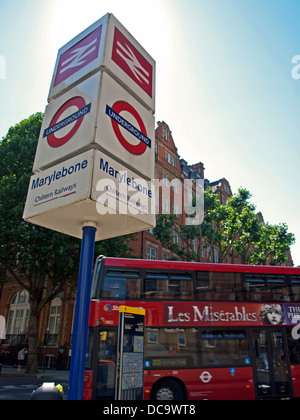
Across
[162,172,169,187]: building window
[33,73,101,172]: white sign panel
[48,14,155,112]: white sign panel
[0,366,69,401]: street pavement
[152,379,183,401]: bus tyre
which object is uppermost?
[162,172,169,187]: building window

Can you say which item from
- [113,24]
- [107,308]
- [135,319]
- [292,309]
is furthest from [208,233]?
[113,24]

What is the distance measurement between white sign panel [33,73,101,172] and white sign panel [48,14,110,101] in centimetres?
19

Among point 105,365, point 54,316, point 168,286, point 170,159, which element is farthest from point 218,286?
point 170,159

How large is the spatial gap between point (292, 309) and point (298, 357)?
148 centimetres

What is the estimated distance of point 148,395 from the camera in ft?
28.8

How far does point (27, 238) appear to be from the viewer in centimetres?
1634

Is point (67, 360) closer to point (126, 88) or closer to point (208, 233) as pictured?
point (208, 233)

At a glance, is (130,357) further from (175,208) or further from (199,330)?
(175,208)

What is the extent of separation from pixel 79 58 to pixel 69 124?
1.26 meters

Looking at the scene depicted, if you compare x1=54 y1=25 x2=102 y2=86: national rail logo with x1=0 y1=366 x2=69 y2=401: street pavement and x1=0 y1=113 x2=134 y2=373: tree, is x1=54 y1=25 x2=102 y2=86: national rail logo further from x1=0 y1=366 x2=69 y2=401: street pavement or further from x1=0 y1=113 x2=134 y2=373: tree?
x1=0 y1=113 x2=134 y2=373: tree

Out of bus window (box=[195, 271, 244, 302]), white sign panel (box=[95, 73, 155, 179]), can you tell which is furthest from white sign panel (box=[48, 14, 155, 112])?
bus window (box=[195, 271, 244, 302])

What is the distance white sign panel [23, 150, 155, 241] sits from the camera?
3938mm

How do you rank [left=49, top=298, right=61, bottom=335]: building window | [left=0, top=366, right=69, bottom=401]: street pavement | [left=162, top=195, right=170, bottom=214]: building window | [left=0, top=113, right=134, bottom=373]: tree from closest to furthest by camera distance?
[left=0, top=366, right=69, bottom=401]: street pavement, [left=0, top=113, right=134, bottom=373]: tree, [left=49, top=298, right=61, bottom=335]: building window, [left=162, top=195, right=170, bottom=214]: building window

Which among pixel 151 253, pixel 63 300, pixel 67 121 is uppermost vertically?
pixel 151 253
